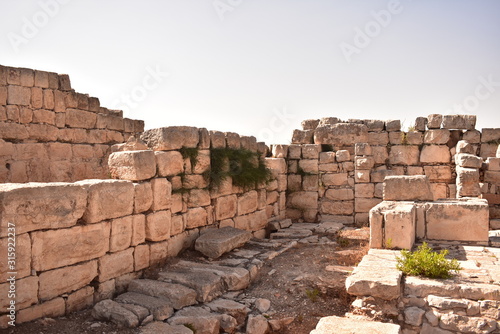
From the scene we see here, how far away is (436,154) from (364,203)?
228cm

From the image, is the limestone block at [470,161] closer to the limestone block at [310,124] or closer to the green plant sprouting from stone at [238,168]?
the limestone block at [310,124]

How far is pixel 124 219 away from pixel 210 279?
56.1 inches

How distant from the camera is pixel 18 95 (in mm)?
8695

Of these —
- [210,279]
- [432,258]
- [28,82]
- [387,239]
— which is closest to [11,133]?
[28,82]

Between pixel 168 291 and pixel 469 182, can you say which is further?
pixel 469 182

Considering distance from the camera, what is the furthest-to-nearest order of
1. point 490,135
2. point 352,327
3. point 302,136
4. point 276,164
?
point 302,136, point 276,164, point 490,135, point 352,327

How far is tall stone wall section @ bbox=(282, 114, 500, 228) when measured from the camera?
10.6 m

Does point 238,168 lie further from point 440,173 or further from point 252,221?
point 440,173

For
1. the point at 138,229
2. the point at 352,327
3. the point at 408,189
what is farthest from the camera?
the point at 408,189

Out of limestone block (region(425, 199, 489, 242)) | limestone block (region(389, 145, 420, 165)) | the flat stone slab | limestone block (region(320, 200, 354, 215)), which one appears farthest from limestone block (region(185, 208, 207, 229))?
limestone block (region(389, 145, 420, 165))

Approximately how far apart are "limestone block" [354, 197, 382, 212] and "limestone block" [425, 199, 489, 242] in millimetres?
3928

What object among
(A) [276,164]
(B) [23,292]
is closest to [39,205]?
(B) [23,292]

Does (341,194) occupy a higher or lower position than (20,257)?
higher

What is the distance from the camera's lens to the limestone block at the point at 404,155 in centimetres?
1082
